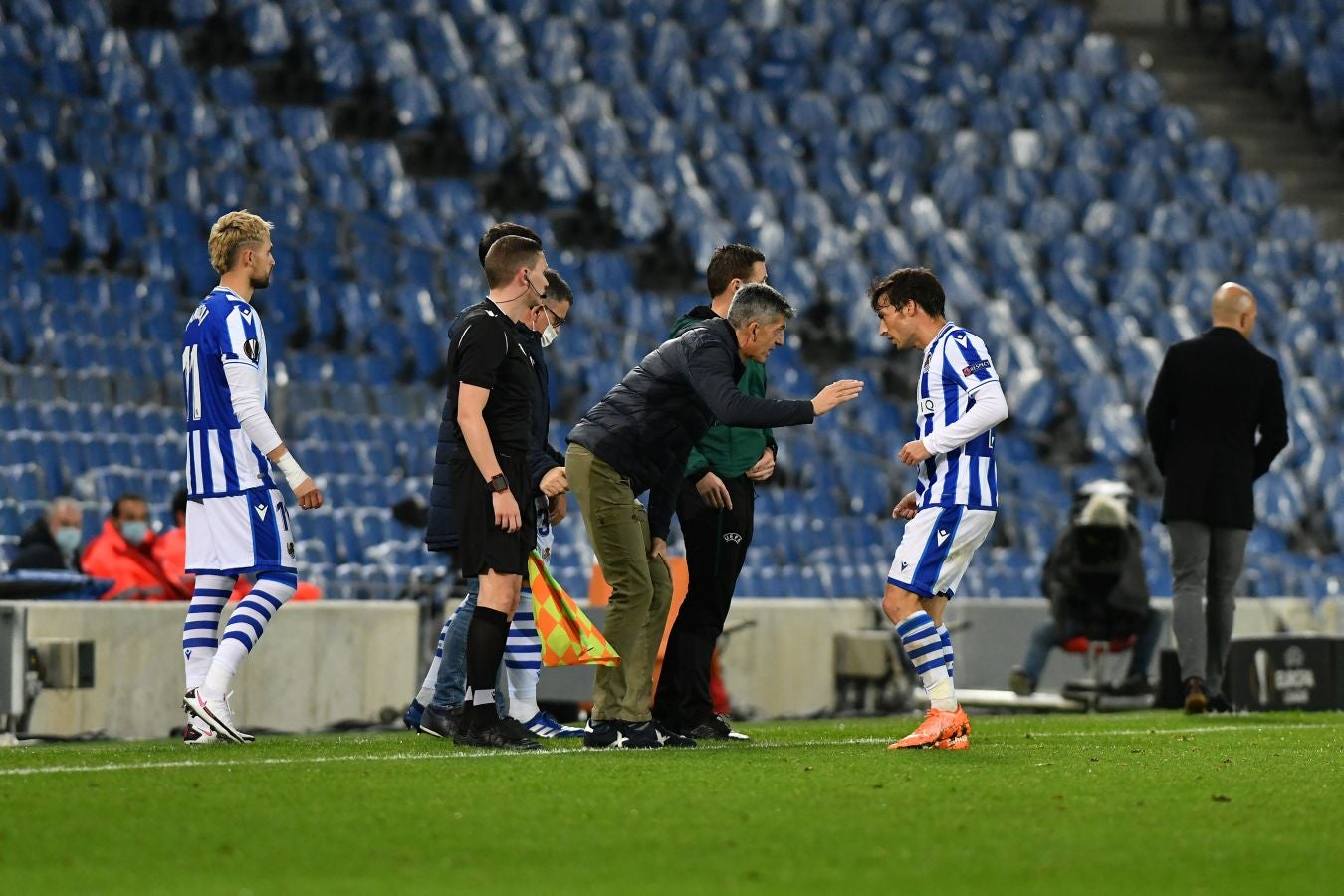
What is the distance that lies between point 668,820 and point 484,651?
2.00 metres

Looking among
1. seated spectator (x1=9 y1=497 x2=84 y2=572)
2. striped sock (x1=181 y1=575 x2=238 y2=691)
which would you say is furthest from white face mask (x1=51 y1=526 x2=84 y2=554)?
striped sock (x1=181 y1=575 x2=238 y2=691)

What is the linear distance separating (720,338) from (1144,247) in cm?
1470

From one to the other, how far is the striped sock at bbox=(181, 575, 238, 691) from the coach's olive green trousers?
1382 mm

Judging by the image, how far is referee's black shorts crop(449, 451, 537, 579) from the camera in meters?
6.74

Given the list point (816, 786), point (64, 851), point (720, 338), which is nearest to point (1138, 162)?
point (720, 338)

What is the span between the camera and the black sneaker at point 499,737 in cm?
696

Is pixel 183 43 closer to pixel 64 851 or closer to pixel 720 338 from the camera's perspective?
pixel 720 338

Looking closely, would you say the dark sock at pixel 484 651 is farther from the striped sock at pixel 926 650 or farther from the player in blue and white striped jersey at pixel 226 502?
the striped sock at pixel 926 650

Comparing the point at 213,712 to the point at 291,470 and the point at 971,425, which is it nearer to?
the point at 291,470

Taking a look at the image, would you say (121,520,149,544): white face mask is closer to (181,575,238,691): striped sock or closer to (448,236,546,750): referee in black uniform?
(181,575,238,691): striped sock

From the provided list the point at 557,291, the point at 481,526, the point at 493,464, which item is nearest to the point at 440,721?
the point at 481,526

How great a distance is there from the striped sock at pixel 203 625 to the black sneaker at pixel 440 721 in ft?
2.90

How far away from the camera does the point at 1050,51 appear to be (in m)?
23.2

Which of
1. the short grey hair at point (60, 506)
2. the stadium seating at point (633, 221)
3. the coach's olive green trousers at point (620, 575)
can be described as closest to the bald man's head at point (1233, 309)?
the coach's olive green trousers at point (620, 575)
